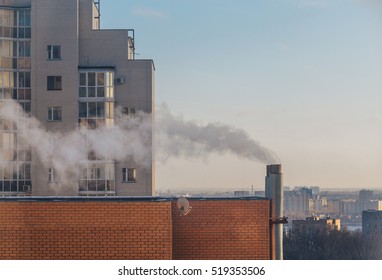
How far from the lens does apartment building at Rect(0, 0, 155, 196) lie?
29.1 metres

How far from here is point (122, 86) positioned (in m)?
29.4

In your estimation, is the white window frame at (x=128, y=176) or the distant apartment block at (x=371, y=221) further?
the distant apartment block at (x=371, y=221)

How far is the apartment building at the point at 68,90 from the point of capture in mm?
29062

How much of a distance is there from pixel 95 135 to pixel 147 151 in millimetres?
2454

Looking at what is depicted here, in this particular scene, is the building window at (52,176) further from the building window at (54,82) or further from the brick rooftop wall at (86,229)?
the brick rooftop wall at (86,229)

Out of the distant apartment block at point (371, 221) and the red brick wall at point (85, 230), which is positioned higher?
the red brick wall at point (85, 230)

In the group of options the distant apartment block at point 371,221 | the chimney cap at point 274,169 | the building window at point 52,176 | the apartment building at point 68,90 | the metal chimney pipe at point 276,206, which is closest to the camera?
the metal chimney pipe at point 276,206

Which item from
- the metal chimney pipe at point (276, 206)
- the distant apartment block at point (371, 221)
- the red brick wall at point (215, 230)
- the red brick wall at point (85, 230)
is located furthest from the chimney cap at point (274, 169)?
the distant apartment block at point (371, 221)

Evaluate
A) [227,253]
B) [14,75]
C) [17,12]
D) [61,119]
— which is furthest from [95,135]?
[227,253]

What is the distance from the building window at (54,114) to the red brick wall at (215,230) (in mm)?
19040

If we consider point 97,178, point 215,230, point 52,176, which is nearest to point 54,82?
point 52,176

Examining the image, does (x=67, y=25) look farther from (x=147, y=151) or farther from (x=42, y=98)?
(x=147, y=151)

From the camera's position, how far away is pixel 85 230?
35.3 feet

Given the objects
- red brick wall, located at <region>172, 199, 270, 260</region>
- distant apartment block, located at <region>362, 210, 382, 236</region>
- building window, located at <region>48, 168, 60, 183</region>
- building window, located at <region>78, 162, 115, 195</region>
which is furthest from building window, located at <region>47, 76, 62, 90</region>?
distant apartment block, located at <region>362, 210, 382, 236</region>
